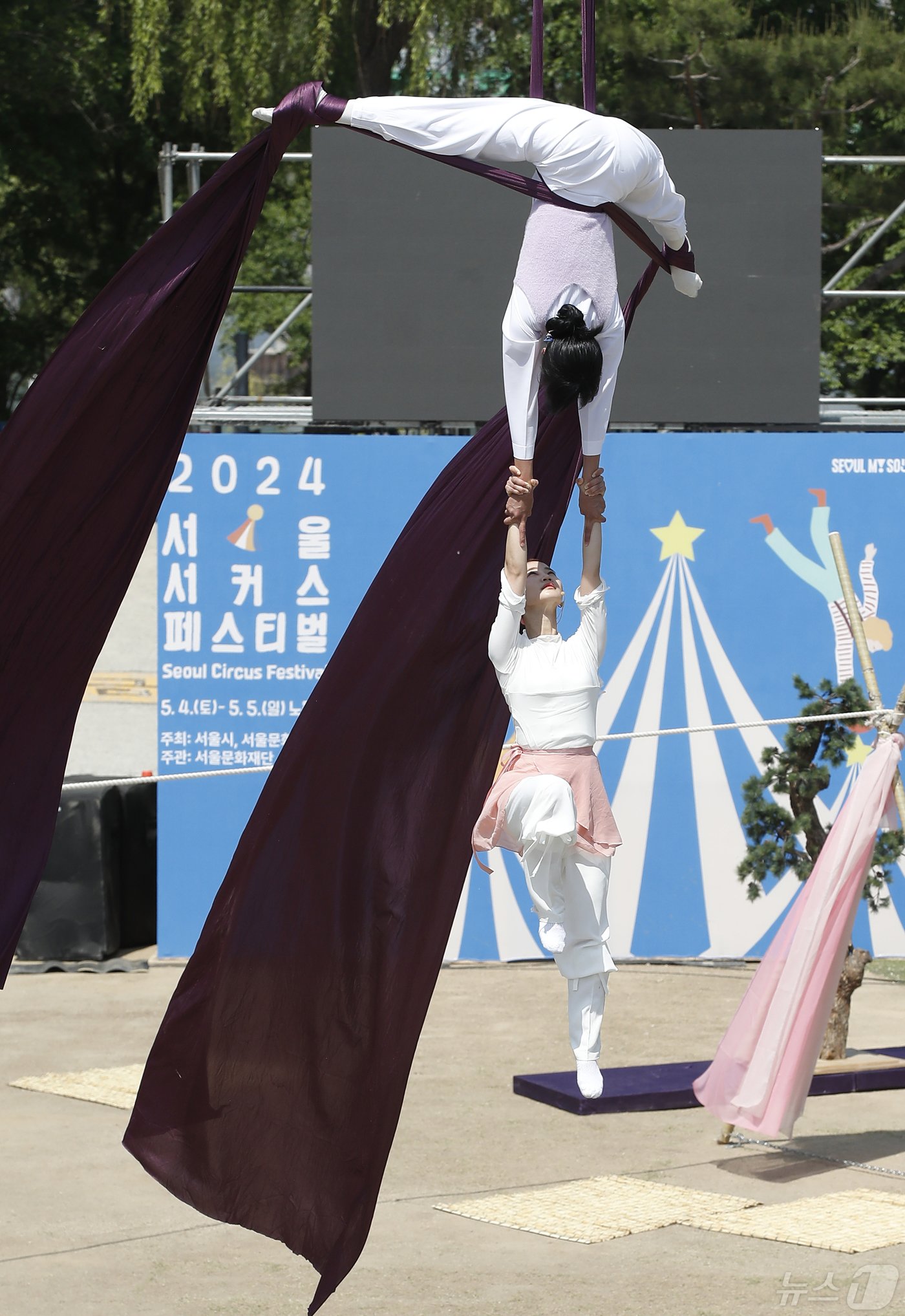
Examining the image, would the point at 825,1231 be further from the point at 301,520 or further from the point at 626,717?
A: the point at 301,520

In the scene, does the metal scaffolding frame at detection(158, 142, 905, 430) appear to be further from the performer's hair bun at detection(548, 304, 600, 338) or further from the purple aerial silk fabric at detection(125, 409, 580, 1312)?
the performer's hair bun at detection(548, 304, 600, 338)

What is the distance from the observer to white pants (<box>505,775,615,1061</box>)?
399 cm

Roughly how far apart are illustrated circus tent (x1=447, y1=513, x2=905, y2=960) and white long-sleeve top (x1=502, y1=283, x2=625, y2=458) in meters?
8.22

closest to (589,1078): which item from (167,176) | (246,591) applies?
(246,591)

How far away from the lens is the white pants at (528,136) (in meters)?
3.70

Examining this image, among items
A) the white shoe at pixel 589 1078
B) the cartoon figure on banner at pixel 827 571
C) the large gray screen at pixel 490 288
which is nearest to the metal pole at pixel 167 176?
the large gray screen at pixel 490 288

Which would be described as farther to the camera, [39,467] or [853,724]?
[853,724]

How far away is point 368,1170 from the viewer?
14.9 feet

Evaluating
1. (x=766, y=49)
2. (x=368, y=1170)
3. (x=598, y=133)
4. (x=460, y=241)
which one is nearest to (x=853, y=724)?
(x=460, y=241)

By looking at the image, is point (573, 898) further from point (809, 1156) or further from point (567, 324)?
point (809, 1156)

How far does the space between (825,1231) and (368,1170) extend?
342cm

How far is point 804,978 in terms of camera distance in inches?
306

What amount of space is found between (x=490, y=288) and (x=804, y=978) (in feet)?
18.3

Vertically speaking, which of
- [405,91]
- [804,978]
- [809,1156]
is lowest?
[809,1156]
